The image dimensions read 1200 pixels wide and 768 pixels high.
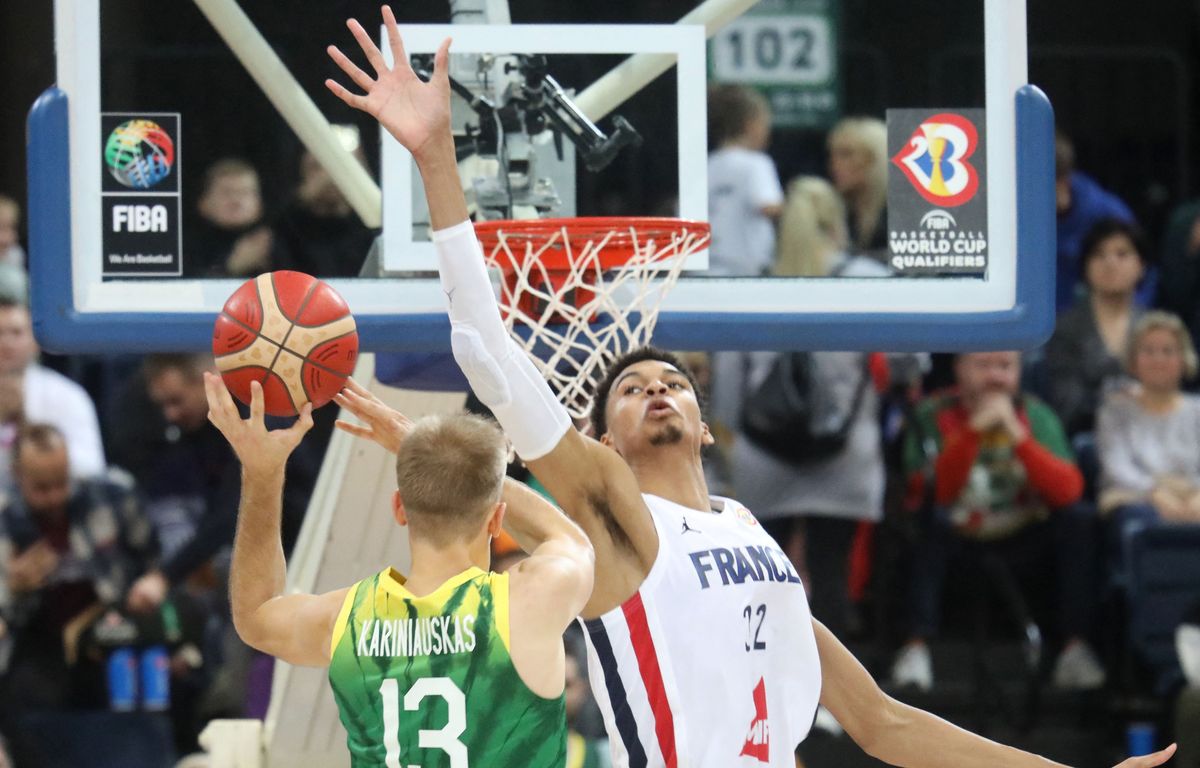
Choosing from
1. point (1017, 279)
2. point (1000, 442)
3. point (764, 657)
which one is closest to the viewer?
point (764, 657)

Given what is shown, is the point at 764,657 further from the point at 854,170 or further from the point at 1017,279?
the point at 854,170

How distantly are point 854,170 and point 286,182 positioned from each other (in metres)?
1.72

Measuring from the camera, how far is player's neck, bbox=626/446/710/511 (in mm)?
4520

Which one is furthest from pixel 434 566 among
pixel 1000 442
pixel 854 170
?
pixel 1000 442

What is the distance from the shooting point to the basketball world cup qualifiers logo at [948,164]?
5.29 meters

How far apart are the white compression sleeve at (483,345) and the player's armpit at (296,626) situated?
1.66ft

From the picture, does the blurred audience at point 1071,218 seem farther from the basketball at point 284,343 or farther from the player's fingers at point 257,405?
the player's fingers at point 257,405

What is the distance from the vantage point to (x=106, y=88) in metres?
5.21

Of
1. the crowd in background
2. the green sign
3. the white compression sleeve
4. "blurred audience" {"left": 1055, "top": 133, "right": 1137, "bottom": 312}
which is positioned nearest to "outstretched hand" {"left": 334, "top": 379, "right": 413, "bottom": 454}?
the white compression sleeve

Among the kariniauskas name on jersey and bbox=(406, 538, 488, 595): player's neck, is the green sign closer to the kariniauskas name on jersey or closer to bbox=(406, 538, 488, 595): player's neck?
bbox=(406, 538, 488, 595): player's neck

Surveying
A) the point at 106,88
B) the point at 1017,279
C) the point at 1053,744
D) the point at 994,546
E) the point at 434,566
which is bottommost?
the point at 1053,744

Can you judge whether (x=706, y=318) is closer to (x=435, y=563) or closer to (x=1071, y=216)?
(x=435, y=563)

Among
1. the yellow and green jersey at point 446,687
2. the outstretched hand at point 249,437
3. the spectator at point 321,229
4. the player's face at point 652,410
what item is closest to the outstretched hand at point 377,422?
the outstretched hand at point 249,437

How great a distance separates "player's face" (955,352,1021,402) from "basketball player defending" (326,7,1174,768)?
3.09m
